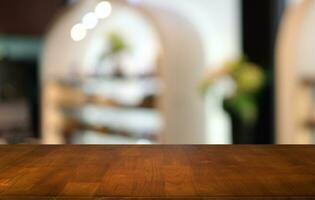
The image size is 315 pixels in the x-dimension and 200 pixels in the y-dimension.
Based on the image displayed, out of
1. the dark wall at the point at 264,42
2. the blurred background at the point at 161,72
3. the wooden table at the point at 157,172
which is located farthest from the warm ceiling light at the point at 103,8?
the wooden table at the point at 157,172

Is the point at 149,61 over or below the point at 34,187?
over

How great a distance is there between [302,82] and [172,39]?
132 centimetres

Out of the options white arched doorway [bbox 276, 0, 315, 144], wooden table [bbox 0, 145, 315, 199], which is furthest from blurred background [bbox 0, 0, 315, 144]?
wooden table [bbox 0, 145, 315, 199]

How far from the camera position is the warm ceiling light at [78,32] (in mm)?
5883

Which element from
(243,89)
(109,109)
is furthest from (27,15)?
(243,89)

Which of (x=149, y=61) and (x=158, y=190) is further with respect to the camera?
(x=149, y=61)

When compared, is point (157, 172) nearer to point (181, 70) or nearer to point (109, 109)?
point (181, 70)

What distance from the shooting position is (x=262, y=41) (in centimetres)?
454

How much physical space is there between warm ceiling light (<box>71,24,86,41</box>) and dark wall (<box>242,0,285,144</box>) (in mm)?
2052

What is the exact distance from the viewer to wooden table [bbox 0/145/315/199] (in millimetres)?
754

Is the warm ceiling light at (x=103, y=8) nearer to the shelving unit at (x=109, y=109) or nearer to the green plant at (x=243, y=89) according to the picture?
the shelving unit at (x=109, y=109)

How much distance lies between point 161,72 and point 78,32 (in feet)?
5.97

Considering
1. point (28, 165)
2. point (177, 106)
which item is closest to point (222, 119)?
point (177, 106)

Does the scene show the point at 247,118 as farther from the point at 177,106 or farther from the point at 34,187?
the point at 34,187
